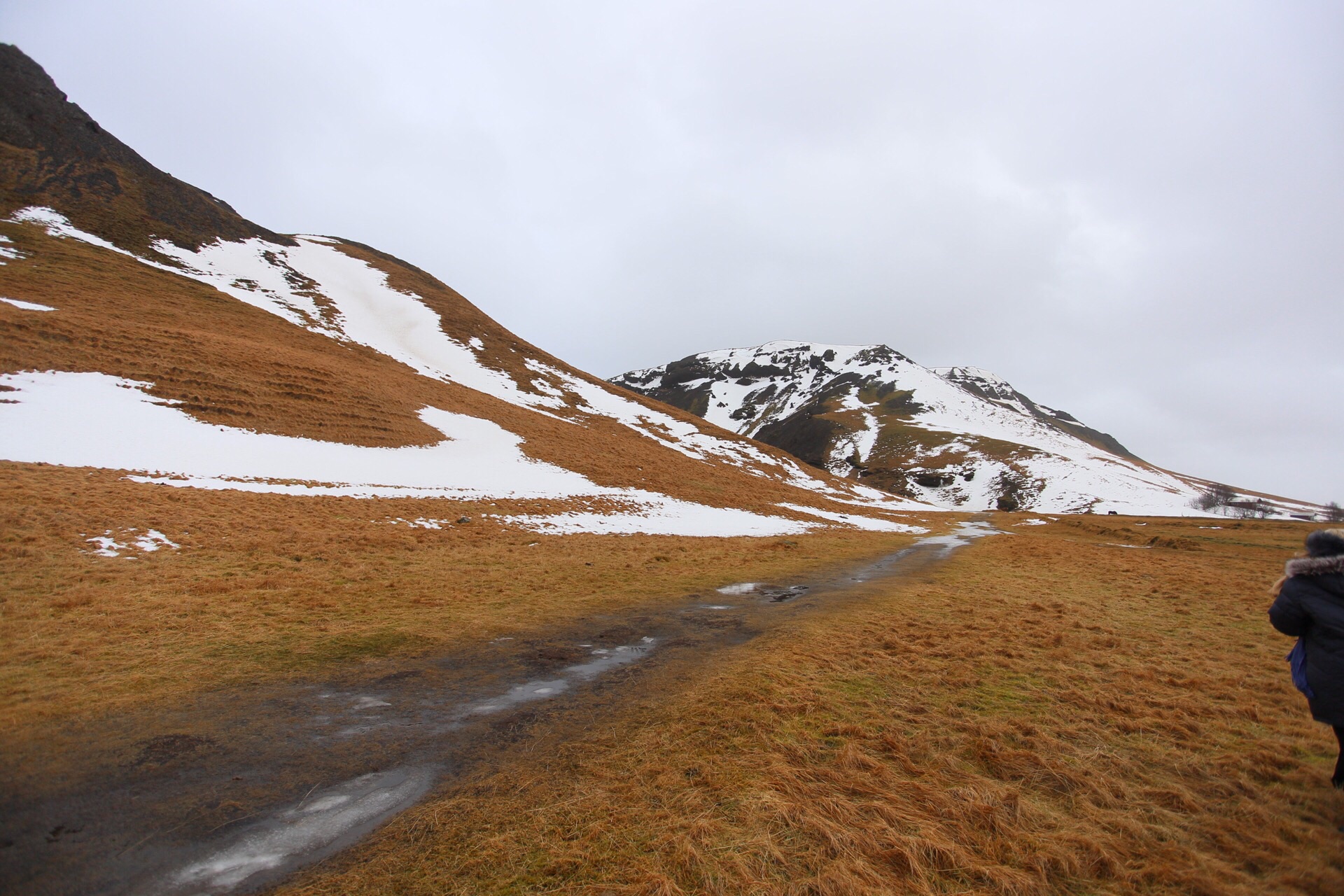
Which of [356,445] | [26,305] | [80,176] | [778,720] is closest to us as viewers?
[778,720]

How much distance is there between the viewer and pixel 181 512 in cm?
1455

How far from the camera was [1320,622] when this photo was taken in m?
4.79

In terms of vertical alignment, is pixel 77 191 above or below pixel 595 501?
above

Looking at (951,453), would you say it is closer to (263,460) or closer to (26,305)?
(263,460)

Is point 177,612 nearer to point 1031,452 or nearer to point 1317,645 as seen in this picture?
point 1317,645

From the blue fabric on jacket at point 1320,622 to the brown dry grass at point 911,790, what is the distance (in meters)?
0.93

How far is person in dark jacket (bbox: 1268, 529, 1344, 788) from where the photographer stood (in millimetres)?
4691

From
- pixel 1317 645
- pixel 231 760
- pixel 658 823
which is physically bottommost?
pixel 231 760

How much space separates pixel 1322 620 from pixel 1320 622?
0.03 metres

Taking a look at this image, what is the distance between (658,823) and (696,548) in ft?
63.2

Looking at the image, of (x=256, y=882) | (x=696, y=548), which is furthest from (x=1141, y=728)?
(x=696, y=548)

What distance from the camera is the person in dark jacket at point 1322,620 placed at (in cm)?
469

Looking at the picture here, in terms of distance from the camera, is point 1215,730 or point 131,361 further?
point 131,361

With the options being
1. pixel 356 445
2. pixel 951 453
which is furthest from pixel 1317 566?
pixel 951 453
